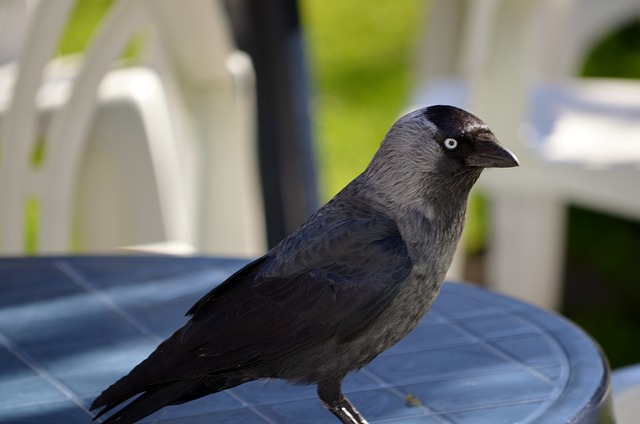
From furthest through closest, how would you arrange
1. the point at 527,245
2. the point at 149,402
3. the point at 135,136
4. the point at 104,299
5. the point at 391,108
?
the point at 391,108 < the point at 527,245 < the point at 135,136 < the point at 104,299 < the point at 149,402

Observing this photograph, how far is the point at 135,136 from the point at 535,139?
41.2 inches

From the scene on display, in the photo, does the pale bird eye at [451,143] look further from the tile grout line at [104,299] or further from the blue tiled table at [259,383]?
the tile grout line at [104,299]

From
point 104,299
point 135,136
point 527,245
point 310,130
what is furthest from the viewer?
point 310,130

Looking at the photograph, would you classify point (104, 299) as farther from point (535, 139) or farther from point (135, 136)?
point (535, 139)

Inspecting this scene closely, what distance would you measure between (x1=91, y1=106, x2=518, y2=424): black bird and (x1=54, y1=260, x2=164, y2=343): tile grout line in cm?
31

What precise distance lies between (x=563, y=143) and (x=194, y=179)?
0.94 metres

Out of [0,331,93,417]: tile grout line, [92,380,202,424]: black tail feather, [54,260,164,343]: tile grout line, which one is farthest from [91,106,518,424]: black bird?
[54,260,164,343]: tile grout line

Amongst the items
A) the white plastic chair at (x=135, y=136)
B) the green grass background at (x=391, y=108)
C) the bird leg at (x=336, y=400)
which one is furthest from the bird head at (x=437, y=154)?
the green grass background at (x=391, y=108)

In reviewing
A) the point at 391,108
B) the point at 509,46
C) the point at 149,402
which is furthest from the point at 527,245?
the point at 391,108

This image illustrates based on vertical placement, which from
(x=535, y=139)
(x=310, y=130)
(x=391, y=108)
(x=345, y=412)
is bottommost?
(x=391, y=108)

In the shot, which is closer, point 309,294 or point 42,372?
point 309,294

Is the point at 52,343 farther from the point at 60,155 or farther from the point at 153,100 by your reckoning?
the point at 153,100

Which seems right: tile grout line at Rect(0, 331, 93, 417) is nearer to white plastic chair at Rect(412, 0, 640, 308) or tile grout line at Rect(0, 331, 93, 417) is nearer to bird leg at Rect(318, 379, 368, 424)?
bird leg at Rect(318, 379, 368, 424)

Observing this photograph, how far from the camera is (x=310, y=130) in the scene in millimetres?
3434
